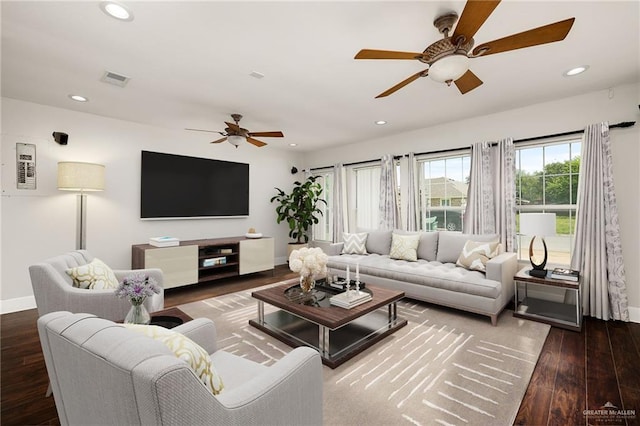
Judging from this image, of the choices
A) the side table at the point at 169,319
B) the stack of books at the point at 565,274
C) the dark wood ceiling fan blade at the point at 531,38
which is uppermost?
the dark wood ceiling fan blade at the point at 531,38

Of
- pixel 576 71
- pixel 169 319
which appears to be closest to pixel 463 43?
pixel 576 71

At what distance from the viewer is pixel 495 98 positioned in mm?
3480

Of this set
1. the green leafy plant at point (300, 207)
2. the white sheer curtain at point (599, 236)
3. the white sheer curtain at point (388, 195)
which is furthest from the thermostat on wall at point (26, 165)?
the white sheer curtain at point (599, 236)

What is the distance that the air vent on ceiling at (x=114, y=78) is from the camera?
2828 mm

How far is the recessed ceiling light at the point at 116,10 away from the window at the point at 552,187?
4474 millimetres

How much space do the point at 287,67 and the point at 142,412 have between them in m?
2.71

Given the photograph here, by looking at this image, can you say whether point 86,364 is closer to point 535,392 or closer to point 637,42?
point 535,392

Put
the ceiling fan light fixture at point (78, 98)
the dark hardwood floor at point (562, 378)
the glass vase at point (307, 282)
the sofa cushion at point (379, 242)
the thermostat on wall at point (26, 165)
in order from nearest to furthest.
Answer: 1. the dark hardwood floor at point (562, 378)
2. the glass vase at point (307, 282)
3. the ceiling fan light fixture at point (78, 98)
4. the thermostat on wall at point (26, 165)
5. the sofa cushion at point (379, 242)

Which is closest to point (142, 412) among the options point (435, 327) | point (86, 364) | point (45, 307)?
point (86, 364)

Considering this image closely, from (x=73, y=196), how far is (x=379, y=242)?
448 cm

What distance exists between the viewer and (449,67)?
6.48 feet

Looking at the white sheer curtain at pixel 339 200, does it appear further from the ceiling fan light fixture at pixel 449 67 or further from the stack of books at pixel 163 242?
the ceiling fan light fixture at pixel 449 67

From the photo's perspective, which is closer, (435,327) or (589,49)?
(589,49)

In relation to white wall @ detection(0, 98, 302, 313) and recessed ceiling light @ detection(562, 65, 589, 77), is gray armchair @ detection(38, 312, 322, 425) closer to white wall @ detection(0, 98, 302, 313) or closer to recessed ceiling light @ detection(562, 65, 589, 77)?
recessed ceiling light @ detection(562, 65, 589, 77)
